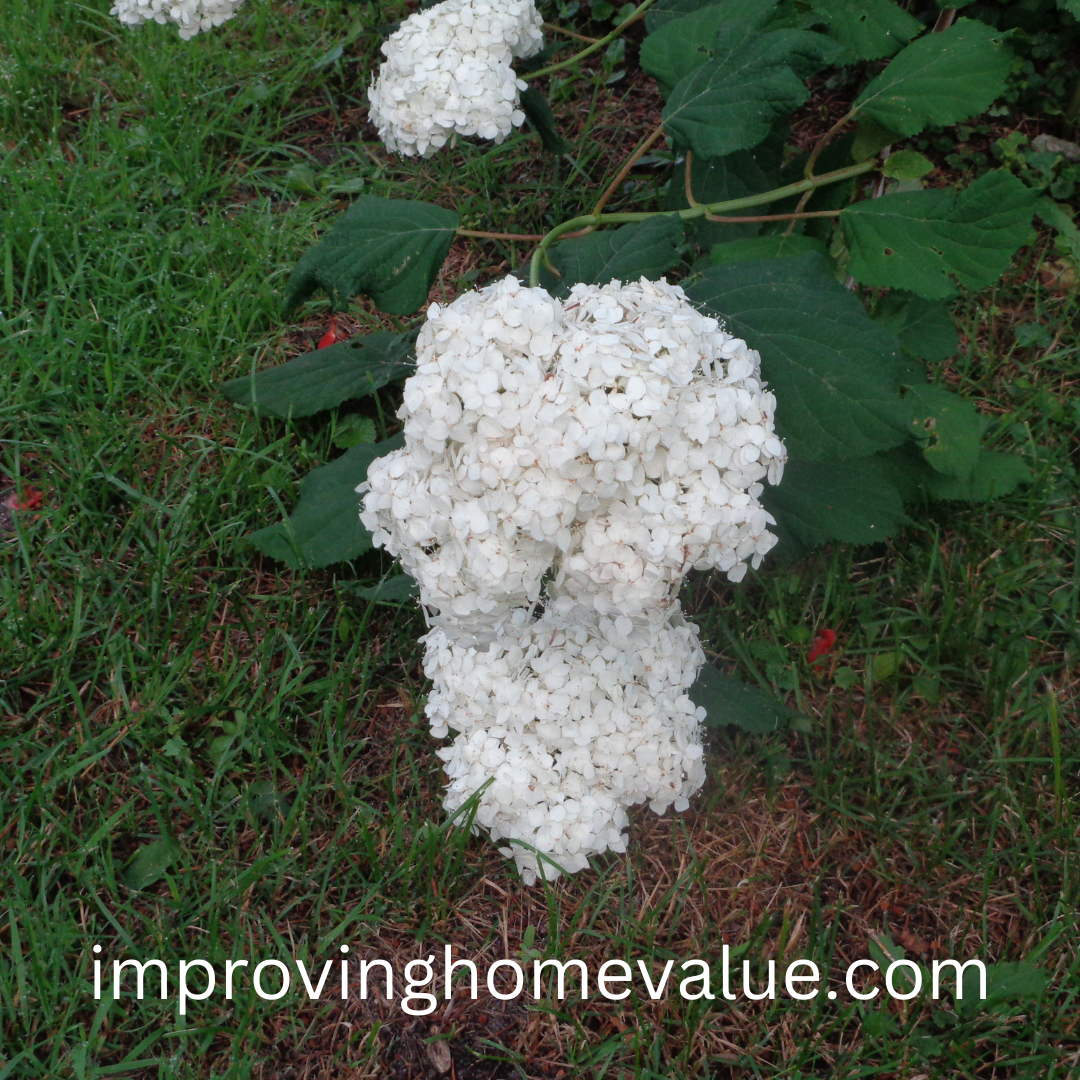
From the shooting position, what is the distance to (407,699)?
1.90 m

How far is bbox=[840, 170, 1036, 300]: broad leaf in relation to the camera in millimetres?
1620

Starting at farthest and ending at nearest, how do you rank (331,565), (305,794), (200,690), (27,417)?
(27,417) → (331,565) → (200,690) → (305,794)

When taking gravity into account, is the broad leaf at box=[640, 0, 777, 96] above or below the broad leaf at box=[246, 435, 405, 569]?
above

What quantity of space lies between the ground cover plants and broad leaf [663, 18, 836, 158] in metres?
0.20

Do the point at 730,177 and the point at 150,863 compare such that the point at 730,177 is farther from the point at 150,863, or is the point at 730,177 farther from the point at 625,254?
the point at 150,863

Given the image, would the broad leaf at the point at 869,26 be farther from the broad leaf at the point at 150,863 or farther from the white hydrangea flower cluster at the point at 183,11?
the broad leaf at the point at 150,863

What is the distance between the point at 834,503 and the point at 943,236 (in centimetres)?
46

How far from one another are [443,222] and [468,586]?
77 cm

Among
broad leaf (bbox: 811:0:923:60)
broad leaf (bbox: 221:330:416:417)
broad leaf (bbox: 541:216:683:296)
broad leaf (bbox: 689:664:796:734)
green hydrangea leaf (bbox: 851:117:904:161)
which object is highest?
broad leaf (bbox: 811:0:923:60)

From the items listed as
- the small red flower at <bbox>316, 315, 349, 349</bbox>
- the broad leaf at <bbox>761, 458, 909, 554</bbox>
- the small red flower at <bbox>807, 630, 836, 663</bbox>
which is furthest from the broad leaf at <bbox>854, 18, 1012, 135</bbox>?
the small red flower at <bbox>316, 315, 349, 349</bbox>

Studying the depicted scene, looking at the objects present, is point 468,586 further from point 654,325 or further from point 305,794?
point 305,794

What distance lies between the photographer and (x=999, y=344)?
7.91 feet

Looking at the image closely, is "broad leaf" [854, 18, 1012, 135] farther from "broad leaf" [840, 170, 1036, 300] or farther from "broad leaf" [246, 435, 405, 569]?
"broad leaf" [246, 435, 405, 569]

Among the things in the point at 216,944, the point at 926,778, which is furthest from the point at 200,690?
the point at 926,778
